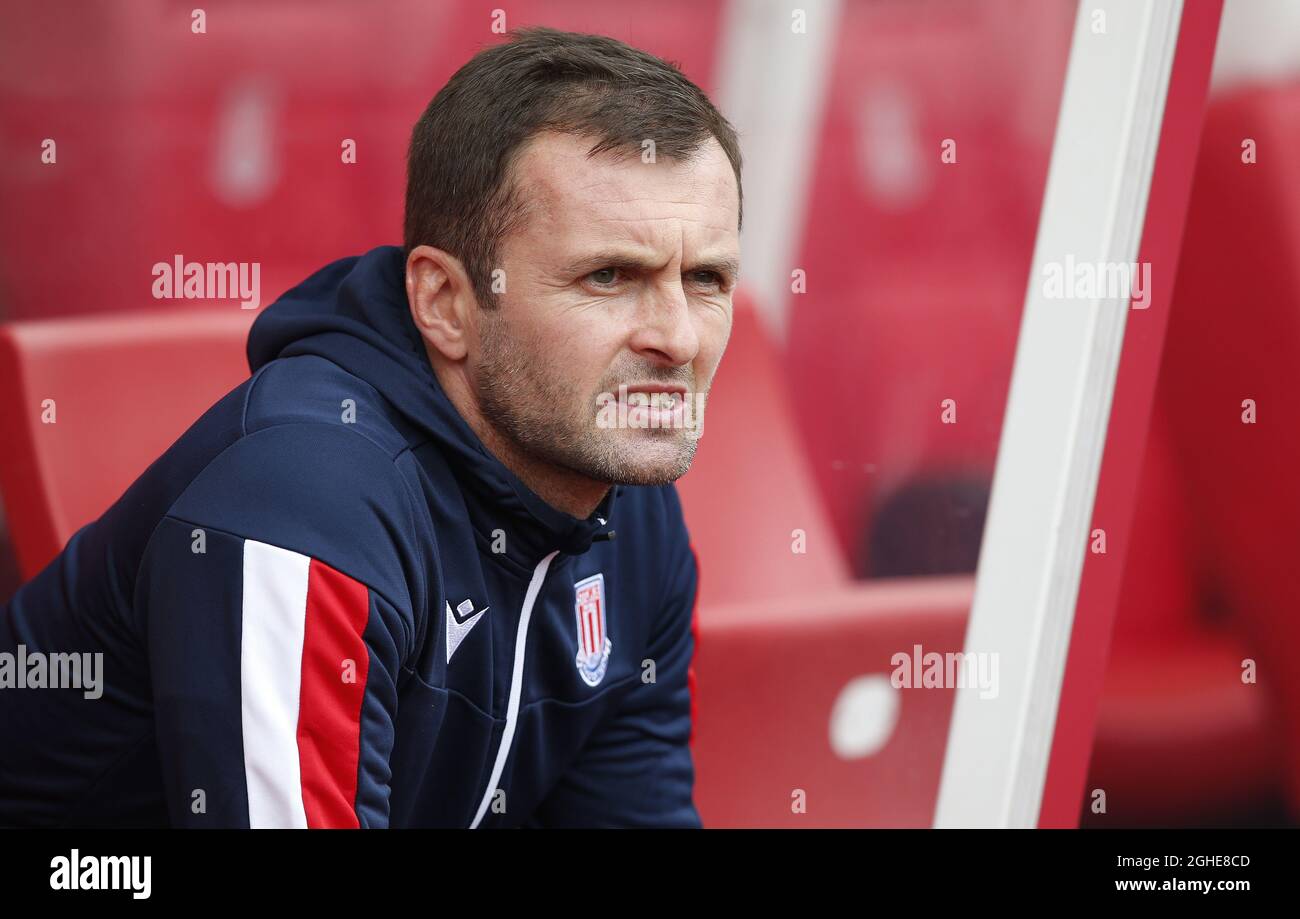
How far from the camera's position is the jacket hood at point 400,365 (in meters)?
0.82

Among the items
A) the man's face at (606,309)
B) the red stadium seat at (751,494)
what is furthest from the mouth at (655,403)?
the red stadium seat at (751,494)

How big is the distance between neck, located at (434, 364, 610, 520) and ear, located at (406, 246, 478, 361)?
2cm

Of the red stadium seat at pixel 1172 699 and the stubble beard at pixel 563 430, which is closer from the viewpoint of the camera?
the stubble beard at pixel 563 430

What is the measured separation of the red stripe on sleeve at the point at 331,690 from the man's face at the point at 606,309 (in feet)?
0.59

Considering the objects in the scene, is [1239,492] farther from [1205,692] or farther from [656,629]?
[656,629]

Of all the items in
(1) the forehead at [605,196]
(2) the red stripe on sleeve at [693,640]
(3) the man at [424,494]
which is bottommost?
(2) the red stripe on sleeve at [693,640]

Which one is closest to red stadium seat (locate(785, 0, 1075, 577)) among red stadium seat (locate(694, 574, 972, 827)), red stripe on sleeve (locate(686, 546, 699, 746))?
red stadium seat (locate(694, 574, 972, 827))

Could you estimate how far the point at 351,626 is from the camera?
2.30ft

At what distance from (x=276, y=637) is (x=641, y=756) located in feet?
1.32

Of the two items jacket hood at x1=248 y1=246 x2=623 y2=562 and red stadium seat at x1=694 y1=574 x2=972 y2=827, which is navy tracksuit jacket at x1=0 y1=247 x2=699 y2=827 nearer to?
jacket hood at x1=248 y1=246 x2=623 y2=562

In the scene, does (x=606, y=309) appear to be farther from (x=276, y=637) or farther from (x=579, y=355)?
(x=276, y=637)

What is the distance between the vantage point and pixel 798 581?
1.48m

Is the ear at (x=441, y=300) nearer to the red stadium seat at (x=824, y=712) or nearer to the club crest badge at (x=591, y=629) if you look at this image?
the club crest badge at (x=591, y=629)

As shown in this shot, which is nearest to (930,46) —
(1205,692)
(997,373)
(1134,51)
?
(997,373)
